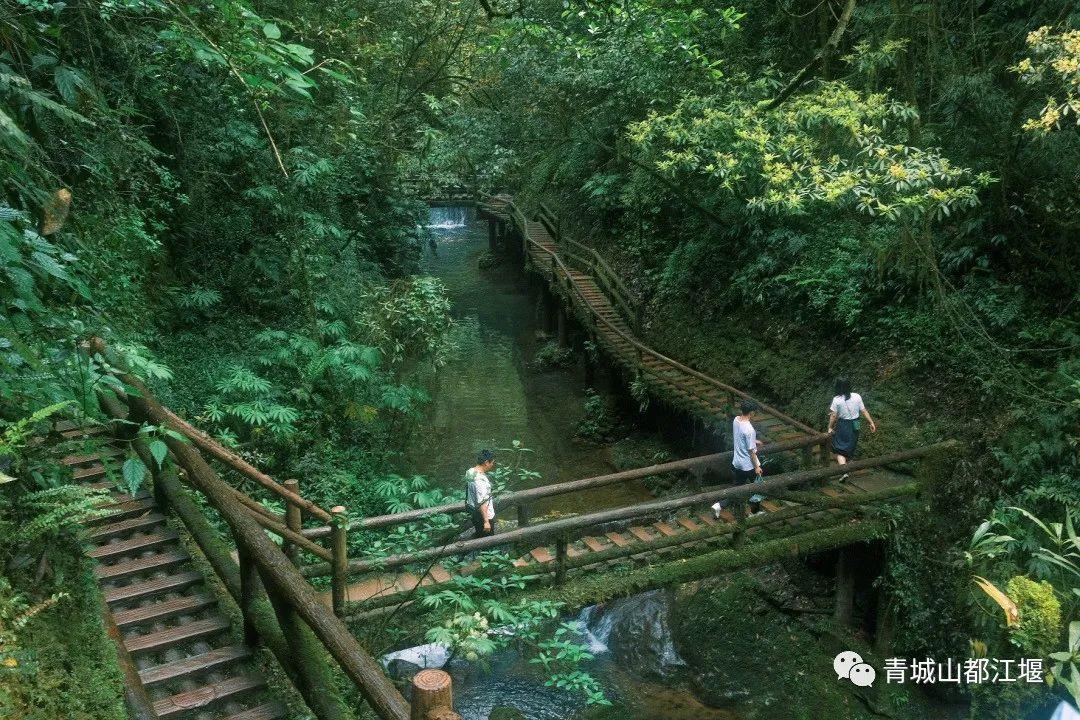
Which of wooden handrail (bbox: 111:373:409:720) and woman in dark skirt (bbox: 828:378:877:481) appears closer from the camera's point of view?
wooden handrail (bbox: 111:373:409:720)

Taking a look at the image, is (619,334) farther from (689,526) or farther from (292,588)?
(292,588)

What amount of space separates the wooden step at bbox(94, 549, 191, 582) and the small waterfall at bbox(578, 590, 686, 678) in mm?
6914

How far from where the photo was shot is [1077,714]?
3.20 meters

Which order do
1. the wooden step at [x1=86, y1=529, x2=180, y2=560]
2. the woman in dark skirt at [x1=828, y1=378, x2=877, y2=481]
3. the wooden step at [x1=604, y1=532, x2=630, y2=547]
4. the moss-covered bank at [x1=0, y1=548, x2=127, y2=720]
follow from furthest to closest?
the woman in dark skirt at [x1=828, y1=378, x2=877, y2=481] → the wooden step at [x1=604, y1=532, x2=630, y2=547] → the wooden step at [x1=86, y1=529, x2=180, y2=560] → the moss-covered bank at [x1=0, y1=548, x2=127, y2=720]

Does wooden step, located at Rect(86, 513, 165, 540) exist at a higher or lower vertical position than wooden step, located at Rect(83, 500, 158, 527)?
lower

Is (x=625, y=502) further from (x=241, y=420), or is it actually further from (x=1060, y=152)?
(x=1060, y=152)

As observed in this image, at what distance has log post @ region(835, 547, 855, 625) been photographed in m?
9.97

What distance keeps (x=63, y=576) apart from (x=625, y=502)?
11184mm

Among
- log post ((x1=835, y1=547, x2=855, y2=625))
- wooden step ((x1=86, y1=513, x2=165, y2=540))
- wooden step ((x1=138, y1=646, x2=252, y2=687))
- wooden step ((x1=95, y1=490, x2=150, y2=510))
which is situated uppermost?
wooden step ((x1=95, y1=490, x2=150, y2=510))

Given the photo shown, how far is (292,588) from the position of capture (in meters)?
3.85

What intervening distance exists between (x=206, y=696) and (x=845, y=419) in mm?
8519

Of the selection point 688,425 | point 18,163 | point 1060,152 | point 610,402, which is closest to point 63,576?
point 18,163
